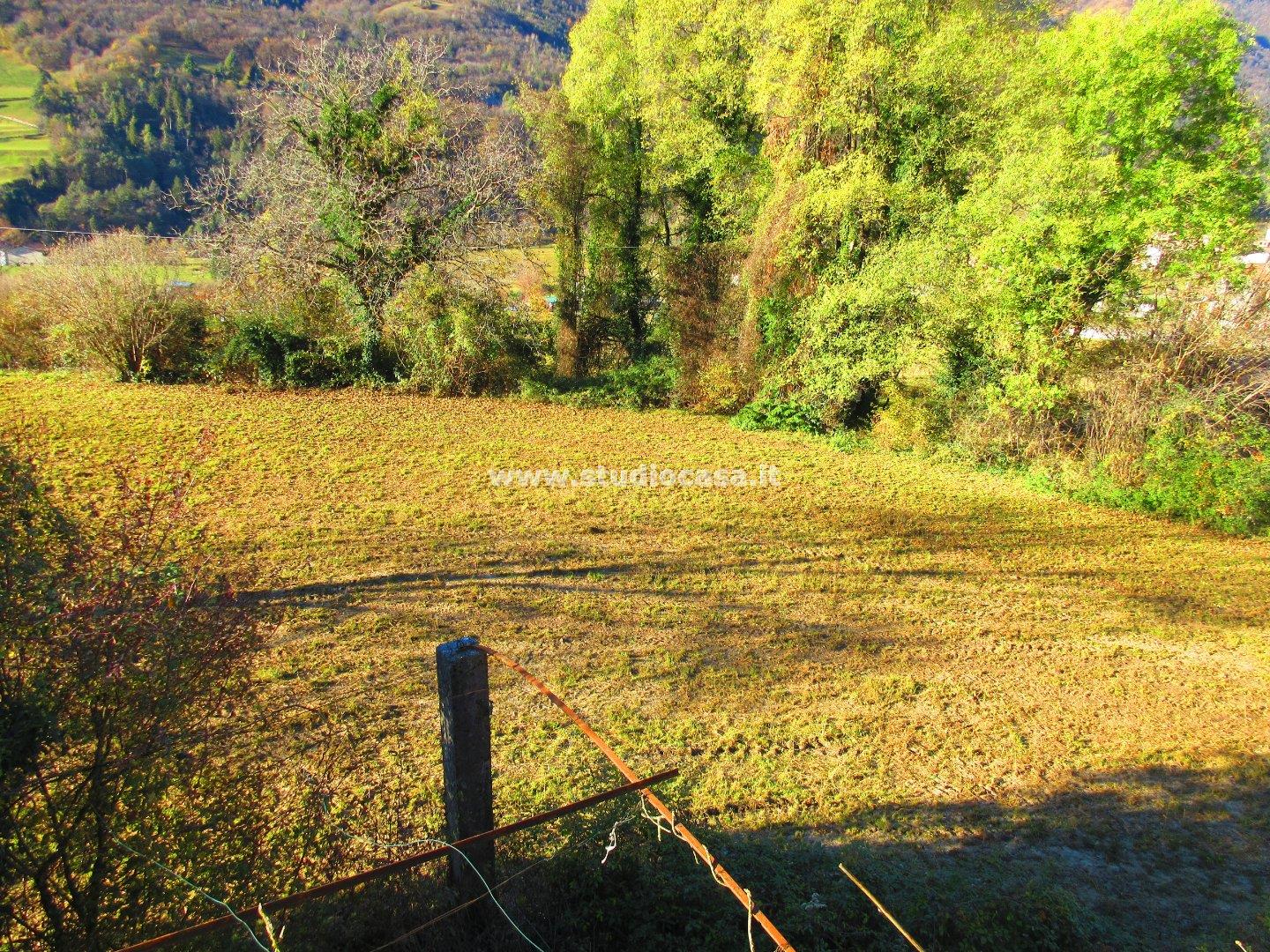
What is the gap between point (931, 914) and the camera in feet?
9.83

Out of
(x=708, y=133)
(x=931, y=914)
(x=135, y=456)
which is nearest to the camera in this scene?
(x=931, y=914)

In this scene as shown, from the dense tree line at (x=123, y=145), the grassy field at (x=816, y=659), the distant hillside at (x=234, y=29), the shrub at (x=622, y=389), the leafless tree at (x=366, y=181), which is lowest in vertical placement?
the grassy field at (x=816, y=659)

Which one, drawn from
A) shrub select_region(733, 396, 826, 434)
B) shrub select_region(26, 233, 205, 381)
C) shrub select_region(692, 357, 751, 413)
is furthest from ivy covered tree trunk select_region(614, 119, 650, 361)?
shrub select_region(26, 233, 205, 381)

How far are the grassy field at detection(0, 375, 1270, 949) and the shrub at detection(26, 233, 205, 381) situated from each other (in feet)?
5.83

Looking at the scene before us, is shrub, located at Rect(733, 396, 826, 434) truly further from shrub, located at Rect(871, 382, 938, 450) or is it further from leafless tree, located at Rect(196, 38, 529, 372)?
leafless tree, located at Rect(196, 38, 529, 372)

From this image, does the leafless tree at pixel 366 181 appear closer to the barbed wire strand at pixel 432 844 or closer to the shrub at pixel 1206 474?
the barbed wire strand at pixel 432 844

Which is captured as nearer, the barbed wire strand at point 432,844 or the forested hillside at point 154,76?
the barbed wire strand at point 432,844

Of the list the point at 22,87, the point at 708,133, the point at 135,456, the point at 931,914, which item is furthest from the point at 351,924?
the point at 22,87

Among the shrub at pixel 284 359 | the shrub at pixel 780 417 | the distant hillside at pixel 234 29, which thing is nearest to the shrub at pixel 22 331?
the shrub at pixel 284 359

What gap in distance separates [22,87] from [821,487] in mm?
60235

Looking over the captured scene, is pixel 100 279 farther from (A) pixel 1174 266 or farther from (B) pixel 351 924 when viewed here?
(A) pixel 1174 266

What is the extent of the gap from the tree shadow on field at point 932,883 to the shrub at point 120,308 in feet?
40.3

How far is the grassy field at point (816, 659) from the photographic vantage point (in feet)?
11.3

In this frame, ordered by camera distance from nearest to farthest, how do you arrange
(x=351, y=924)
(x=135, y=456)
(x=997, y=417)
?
(x=351, y=924) < (x=135, y=456) < (x=997, y=417)
